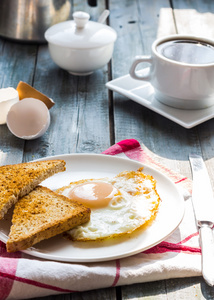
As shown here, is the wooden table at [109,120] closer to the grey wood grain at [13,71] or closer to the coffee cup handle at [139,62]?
the grey wood grain at [13,71]

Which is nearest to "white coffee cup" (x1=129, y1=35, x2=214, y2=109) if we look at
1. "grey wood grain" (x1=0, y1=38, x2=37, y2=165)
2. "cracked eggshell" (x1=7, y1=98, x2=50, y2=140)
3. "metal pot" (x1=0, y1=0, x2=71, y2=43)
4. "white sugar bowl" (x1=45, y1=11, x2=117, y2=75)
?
"white sugar bowl" (x1=45, y1=11, x2=117, y2=75)

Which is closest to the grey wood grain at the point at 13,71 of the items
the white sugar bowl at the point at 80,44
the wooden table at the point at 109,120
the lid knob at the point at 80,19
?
the wooden table at the point at 109,120

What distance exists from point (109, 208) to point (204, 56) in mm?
826

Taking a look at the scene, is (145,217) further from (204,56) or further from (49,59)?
Answer: (49,59)

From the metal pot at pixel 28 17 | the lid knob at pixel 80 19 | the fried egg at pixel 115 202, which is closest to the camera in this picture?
the fried egg at pixel 115 202

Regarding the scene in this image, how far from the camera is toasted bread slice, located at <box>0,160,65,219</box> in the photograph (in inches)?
47.1

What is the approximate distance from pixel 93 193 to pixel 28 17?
136 centimetres

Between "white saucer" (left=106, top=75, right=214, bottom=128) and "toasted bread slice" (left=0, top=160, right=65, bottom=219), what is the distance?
22.1 inches

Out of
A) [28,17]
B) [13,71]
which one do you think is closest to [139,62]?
[13,71]

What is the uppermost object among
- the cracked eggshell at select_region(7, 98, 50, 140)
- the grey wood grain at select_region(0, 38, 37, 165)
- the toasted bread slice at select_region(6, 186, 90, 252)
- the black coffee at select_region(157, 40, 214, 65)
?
the black coffee at select_region(157, 40, 214, 65)

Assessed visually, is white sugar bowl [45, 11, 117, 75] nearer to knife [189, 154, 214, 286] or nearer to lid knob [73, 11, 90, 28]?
lid knob [73, 11, 90, 28]

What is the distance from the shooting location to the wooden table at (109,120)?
1098mm

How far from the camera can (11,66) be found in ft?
7.26

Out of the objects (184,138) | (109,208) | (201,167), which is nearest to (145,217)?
(109,208)
